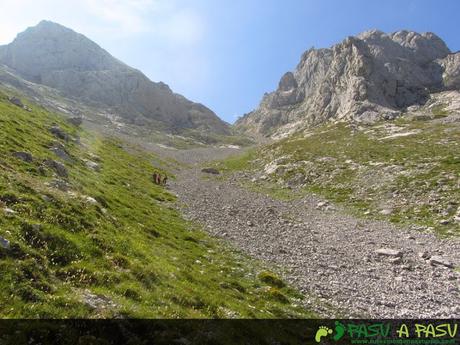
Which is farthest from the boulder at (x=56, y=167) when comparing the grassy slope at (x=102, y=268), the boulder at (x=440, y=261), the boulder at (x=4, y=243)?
the boulder at (x=440, y=261)

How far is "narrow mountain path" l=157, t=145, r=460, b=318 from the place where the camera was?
20.5 m

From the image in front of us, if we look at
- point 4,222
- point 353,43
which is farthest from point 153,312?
point 353,43

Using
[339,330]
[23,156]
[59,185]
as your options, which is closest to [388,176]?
[339,330]

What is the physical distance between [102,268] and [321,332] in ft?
35.4

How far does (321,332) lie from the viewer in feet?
55.1

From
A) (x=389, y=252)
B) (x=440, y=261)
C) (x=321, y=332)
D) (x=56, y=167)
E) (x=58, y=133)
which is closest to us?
(x=321, y=332)

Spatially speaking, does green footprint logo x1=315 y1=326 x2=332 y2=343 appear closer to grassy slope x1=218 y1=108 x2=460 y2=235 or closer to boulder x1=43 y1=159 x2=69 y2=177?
grassy slope x1=218 y1=108 x2=460 y2=235

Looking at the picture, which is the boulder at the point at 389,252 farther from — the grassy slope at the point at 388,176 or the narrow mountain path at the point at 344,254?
the grassy slope at the point at 388,176

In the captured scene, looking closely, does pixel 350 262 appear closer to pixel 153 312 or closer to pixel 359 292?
pixel 359 292

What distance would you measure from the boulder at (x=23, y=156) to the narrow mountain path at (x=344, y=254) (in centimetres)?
1704

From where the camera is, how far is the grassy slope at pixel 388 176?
130 ft

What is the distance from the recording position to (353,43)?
7815 inches

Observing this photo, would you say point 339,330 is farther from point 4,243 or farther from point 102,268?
point 4,243

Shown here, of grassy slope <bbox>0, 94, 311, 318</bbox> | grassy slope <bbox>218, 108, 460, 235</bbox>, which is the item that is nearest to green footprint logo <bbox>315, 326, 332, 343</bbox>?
grassy slope <bbox>0, 94, 311, 318</bbox>
